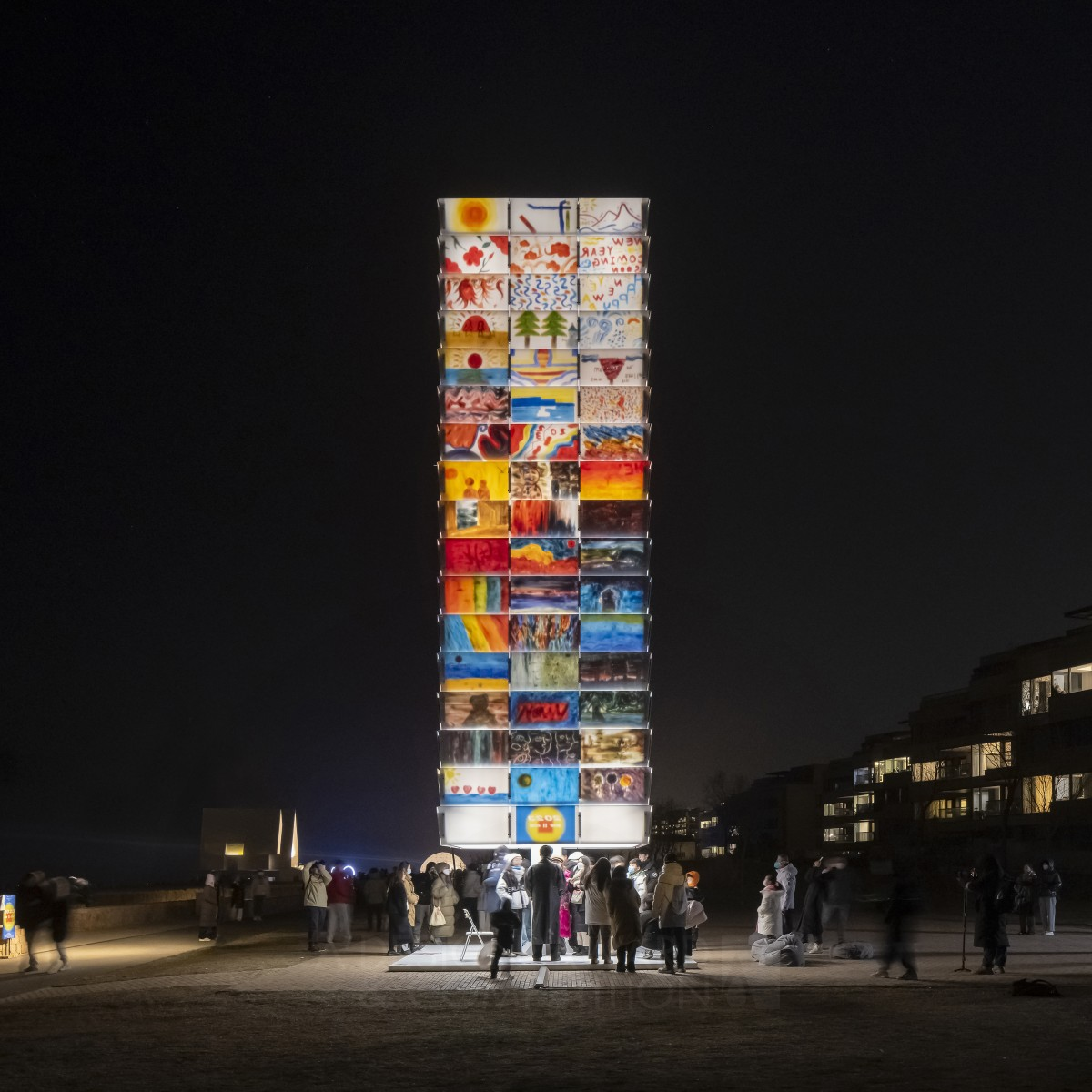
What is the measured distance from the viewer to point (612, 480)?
931 inches

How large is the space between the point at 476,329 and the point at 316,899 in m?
9.82

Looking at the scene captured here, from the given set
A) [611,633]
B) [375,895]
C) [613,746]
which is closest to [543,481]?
[611,633]

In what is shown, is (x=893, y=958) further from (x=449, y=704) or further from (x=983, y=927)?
(x=449, y=704)

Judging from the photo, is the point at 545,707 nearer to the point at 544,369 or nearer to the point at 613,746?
the point at 613,746

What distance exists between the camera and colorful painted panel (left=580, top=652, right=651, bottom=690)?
76.7 ft

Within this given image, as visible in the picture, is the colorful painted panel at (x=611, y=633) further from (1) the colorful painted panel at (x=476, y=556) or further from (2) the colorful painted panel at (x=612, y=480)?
(2) the colorful painted panel at (x=612, y=480)

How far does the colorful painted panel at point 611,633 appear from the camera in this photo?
23.5 m

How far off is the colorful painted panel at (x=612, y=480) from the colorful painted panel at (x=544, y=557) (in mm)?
Answer: 874

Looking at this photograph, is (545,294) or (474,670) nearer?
(474,670)

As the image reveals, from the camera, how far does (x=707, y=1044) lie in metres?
12.3

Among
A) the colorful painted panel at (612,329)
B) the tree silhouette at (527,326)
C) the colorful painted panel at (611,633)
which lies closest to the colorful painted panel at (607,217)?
the colorful painted panel at (612,329)

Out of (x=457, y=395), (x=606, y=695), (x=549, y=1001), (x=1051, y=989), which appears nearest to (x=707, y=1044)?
(x=549, y=1001)

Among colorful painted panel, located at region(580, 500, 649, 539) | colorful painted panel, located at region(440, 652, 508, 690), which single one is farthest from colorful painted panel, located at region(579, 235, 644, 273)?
colorful painted panel, located at region(440, 652, 508, 690)

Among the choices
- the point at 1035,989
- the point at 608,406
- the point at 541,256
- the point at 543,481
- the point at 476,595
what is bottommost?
the point at 1035,989
